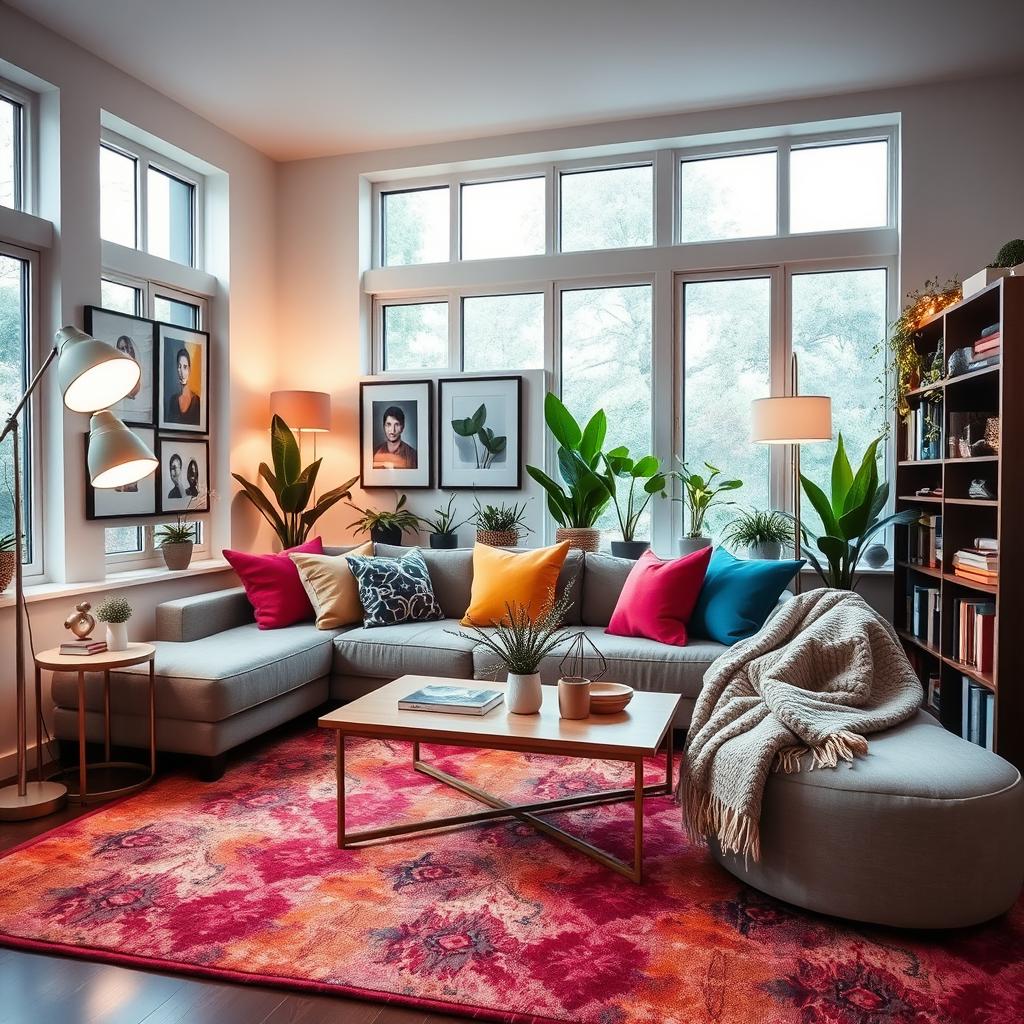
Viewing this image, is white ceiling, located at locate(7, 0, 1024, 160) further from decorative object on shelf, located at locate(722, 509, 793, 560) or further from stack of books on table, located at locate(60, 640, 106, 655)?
stack of books on table, located at locate(60, 640, 106, 655)

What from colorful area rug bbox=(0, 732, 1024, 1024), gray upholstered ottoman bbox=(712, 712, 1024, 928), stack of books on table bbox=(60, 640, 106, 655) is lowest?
colorful area rug bbox=(0, 732, 1024, 1024)

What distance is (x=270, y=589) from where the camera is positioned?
4.42 metres

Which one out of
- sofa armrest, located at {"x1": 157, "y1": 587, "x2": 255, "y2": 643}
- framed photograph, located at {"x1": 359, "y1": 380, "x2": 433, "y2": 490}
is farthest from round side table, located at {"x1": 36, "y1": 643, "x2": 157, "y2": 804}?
framed photograph, located at {"x1": 359, "y1": 380, "x2": 433, "y2": 490}

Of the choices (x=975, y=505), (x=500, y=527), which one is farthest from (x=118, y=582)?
(x=975, y=505)

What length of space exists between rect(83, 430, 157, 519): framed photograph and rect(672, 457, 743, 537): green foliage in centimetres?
288

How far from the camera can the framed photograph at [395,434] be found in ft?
18.2

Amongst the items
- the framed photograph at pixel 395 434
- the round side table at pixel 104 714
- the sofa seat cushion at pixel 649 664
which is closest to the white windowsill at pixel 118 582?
the round side table at pixel 104 714

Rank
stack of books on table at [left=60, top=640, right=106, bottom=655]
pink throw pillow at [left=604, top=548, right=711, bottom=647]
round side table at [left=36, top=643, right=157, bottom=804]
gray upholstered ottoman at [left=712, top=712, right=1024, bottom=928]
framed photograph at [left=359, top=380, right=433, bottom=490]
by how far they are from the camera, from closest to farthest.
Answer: gray upholstered ottoman at [left=712, top=712, right=1024, bottom=928]
round side table at [left=36, top=643, right=157, bottom=804]
stack of books on table at [left=60, top=640, right=106, bottom=655]
pink throw pillow at [left=604, top=548, right=711, bottom=647]
framed photograph at [left=359, top=380, right=433, bottom=490]

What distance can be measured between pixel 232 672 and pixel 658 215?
3.52m

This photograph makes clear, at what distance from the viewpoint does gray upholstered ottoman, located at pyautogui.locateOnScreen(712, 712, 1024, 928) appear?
221 centimetres

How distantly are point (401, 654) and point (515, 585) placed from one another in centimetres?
64

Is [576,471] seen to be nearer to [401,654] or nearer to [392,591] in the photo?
[392,591]

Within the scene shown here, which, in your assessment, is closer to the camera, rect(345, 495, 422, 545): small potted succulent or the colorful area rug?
the colorful area rug

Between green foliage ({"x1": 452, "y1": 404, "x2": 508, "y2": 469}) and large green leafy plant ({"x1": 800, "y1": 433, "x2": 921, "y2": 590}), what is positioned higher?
green foliage ({"x1": 452, "y1": 404, "x2": 508, "y2": 469})
